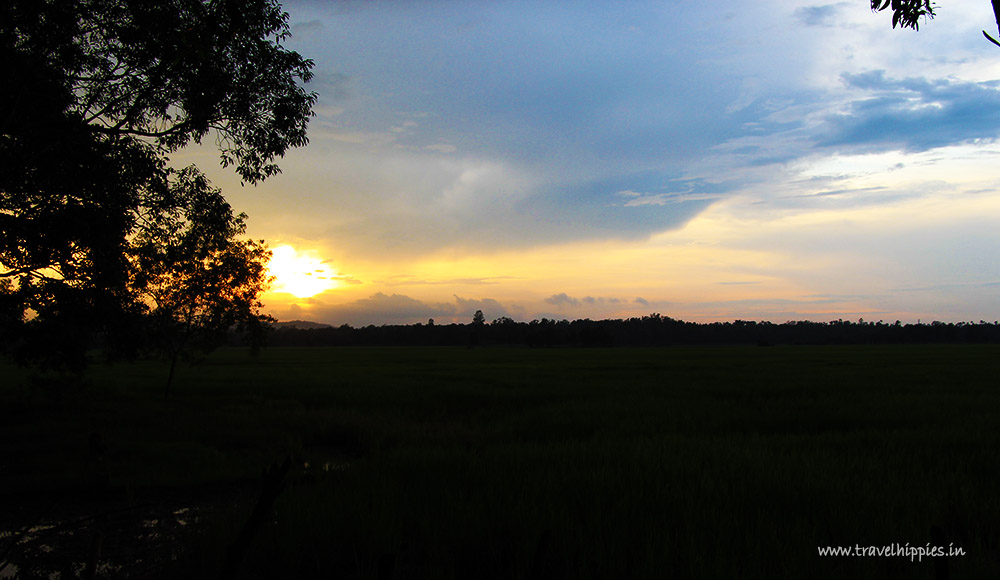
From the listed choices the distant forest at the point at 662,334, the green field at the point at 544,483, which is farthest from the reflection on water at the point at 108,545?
the distant forest at the point at 662,334

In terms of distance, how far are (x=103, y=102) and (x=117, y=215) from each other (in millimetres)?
2467

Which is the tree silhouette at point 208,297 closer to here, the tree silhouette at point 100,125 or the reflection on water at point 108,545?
the tree silhouette at point 100,125

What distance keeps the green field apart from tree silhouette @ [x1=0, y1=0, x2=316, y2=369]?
3.76 m

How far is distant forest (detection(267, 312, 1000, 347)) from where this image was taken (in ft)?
511

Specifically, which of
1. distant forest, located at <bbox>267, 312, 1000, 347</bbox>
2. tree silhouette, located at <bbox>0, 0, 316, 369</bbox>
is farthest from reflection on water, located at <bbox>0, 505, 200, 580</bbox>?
distant forest, located at <bbox>267, 312, 1000, 347</bbox>

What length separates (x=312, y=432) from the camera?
51.5ft

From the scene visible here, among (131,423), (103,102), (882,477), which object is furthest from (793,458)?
(131,423)

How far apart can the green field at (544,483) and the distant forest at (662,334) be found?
12993 cm

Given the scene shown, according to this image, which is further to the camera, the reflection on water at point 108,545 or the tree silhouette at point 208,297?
the tree silhouette at point 208,297

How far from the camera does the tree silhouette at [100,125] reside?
9828 millimetres

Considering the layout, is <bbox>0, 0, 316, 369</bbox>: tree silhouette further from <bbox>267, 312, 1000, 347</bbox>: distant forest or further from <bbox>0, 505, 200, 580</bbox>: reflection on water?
<bbox>267, 312, 1000, 347</bbox>: distant forest

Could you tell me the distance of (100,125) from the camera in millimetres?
10438

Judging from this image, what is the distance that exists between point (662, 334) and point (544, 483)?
16250cm

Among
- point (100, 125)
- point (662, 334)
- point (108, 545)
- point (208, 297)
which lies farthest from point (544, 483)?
point (662, 334)
